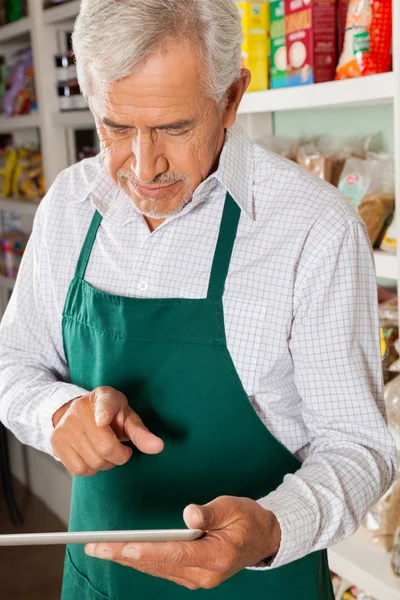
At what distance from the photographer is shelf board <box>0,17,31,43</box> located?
3087mm

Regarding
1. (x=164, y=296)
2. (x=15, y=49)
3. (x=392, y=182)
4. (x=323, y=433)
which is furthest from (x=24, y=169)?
(x=323, y=433)

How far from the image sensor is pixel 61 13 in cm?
279

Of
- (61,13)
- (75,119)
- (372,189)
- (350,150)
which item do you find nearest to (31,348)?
(372,189)

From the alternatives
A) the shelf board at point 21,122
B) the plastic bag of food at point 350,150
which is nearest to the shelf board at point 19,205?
the shelf board at point 21,122

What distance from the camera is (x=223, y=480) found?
1152mm

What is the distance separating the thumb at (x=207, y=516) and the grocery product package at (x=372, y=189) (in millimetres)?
977

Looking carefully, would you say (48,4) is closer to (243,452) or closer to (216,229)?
(216,229)

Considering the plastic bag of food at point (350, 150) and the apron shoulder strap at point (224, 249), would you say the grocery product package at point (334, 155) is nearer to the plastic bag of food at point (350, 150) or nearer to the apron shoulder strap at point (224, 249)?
the plastic bag of food at point (350, 150)

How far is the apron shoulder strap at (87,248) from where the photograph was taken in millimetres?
1258

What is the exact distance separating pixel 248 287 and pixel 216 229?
4.5 inches

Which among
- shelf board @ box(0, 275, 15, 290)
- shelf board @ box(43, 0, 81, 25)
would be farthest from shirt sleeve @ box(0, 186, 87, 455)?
shelf board @ box(0, 275, 15, 290)

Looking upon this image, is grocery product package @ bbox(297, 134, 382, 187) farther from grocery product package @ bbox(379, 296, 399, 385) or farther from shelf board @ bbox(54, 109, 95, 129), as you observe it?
shelf board @ bbox(54, 109, 95, 129)

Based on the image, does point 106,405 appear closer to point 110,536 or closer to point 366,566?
point 110,536

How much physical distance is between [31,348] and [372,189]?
2.87ft
